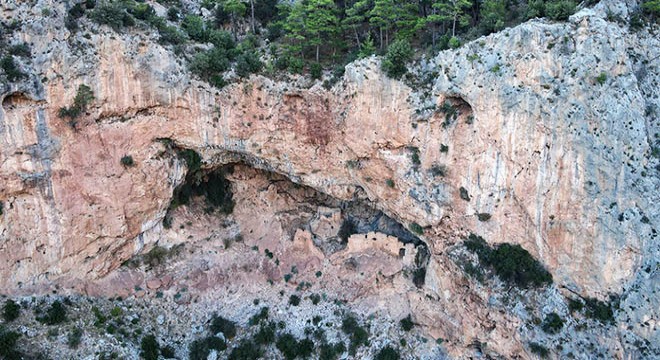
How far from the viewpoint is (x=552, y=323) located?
22203mm

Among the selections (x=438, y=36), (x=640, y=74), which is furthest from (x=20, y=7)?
(x=640, y=74)

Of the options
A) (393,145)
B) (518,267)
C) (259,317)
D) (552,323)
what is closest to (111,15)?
(393,145)

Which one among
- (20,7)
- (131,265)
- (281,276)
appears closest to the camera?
(20,7)

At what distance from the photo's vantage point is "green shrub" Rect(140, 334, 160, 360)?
81.6 ft

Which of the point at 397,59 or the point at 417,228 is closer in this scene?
the point at 397,59

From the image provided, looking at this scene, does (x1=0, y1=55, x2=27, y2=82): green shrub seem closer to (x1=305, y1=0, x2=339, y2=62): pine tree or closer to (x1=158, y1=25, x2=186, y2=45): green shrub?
(x1=158, y1=25, x2=186, y2=45): green shrub

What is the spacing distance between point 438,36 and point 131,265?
1969cm

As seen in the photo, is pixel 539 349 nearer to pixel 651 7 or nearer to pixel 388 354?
pixel 388 354

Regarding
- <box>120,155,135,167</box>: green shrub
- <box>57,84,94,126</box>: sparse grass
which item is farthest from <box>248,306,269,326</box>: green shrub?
<box>57,84,94,126</box>: sparse grass

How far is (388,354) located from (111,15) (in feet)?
69.1

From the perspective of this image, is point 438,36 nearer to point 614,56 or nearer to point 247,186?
point 614,56

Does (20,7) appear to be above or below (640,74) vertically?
above

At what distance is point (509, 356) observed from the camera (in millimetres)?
23906

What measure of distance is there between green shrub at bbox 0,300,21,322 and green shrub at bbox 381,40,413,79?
20063 mm
